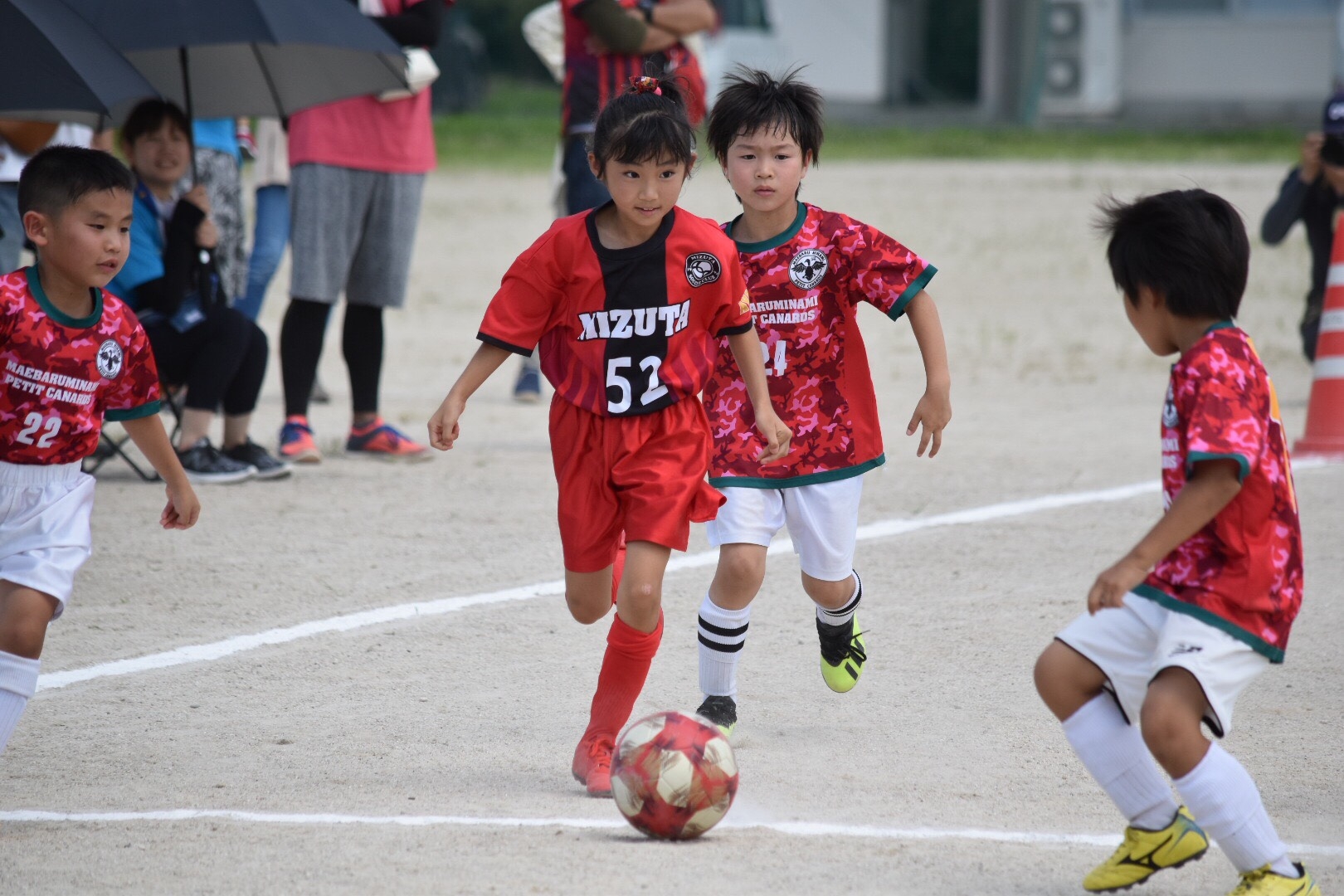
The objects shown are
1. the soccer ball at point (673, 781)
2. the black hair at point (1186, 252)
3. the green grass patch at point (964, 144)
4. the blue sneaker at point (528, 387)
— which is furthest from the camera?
the green grass patch at point (964, 144)

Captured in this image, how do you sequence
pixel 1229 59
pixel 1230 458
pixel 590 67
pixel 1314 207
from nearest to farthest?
pixel 1230 458, pixel 590 67, pixel 1314 207, pixel 1229 59

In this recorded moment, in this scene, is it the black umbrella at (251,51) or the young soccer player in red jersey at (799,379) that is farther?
the black umbrella at (251,51)

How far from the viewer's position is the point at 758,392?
418cm

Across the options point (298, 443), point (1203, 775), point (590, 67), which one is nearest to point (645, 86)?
point (1203, 775)

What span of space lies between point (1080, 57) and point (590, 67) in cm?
2533

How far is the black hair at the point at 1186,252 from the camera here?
321cm

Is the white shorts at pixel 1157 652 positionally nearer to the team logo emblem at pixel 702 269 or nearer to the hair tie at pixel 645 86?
the team logo emblem at pixel 702 269

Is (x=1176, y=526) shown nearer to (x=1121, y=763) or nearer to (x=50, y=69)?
(x=1121, y=763)

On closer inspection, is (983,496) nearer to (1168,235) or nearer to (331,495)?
(331,495)

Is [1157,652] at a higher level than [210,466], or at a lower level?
higher

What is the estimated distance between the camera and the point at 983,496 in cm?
720

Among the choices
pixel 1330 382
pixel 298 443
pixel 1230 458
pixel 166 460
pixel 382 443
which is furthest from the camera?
pixel 1330 382

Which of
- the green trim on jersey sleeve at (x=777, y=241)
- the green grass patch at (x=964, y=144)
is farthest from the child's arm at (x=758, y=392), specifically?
the green grass patch at (x=964, y=144)

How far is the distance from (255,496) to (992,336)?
650cm
